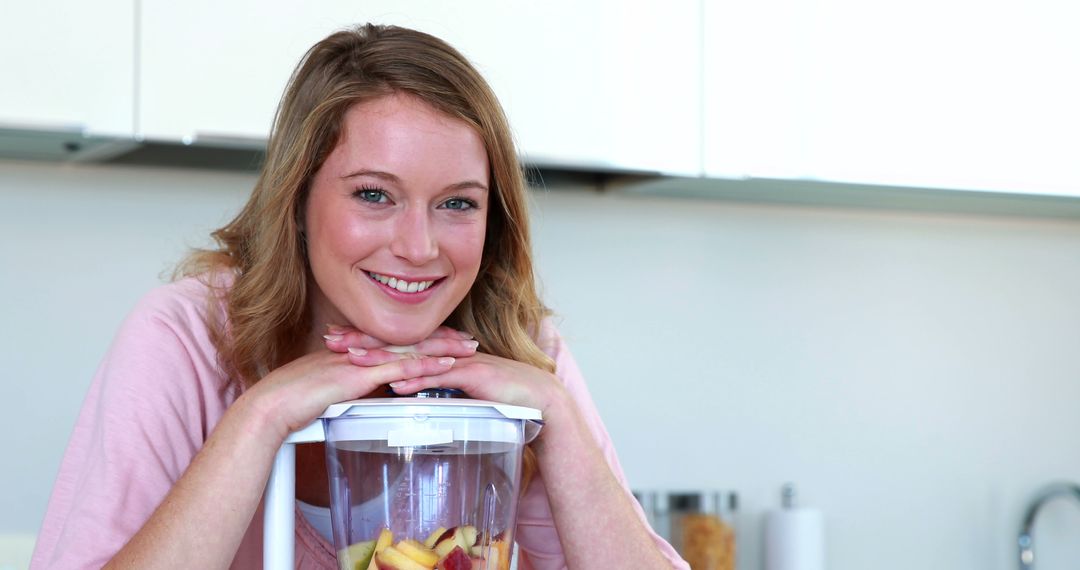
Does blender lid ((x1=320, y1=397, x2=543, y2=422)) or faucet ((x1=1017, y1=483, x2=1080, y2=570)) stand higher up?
blender lid ((x1=320, y1=397, x2=543, y2=422))

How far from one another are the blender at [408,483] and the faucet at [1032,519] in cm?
157

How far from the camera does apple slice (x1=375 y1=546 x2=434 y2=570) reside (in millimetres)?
964

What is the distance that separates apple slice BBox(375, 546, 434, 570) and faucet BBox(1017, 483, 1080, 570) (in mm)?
1669

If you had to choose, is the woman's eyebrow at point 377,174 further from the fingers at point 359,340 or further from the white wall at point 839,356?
the white wall at point 839,356

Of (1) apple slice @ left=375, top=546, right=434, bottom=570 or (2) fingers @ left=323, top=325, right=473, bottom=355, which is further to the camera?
(2) fingers @ left=323, top=325, right=473, bottom=355

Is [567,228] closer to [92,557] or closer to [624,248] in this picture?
[624,248]

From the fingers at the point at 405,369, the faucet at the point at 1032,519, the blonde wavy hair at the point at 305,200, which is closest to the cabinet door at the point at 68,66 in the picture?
the blonde wavy hair at the point at 305,200

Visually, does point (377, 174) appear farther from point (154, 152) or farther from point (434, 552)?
point (154, 152)

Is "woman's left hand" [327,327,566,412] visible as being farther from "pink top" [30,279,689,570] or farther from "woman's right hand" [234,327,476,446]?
"pink top" [30,279,689,570]

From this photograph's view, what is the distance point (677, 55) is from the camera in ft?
6.23

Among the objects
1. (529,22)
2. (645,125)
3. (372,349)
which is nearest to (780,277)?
(645,125)

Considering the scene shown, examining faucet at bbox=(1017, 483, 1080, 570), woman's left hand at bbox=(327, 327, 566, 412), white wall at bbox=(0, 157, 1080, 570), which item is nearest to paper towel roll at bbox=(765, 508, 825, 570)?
white wall at bbox=(0, 157, 1080, 570)

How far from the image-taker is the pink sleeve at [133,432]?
1091mm

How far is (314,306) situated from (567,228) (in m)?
0.86
